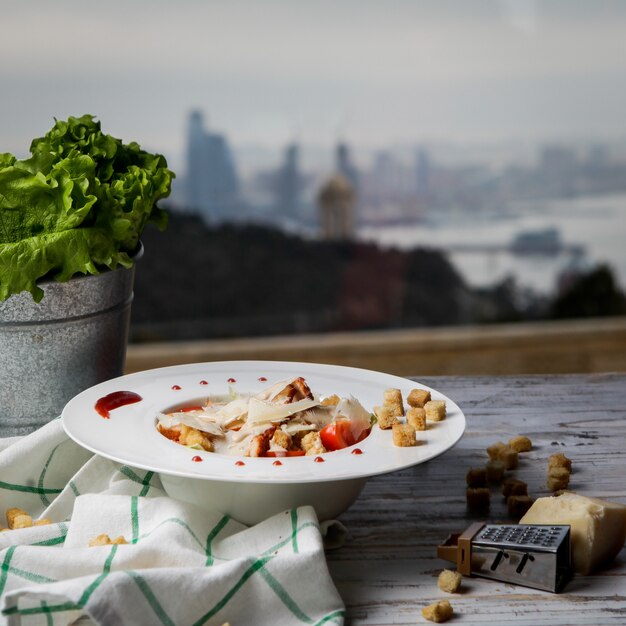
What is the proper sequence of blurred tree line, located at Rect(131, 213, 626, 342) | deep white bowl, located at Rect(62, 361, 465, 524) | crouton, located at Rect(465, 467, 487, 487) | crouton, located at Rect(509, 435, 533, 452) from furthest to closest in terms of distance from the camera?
1. blurred tree line, located at Rect(131, 213, 626, 342)
2. crouton, located at Rect(509, 435, 533, 452)
3. crouton, located at Rect(465, 467, 487, 487)
4. deep white bowl, located at Rect(62, 361, 465, 524)

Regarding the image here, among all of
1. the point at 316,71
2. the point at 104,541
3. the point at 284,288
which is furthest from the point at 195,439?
the point at 316,71

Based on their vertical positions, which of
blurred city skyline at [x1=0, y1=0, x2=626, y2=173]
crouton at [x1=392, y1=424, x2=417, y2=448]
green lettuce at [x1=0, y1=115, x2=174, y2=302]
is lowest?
crouton at [x1=392, y1=424, x2=417, y2=448]

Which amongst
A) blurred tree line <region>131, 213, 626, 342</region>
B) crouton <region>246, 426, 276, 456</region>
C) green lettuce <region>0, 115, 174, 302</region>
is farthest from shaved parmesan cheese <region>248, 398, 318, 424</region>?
blurred tree line <region>131, 213, 626, 342</region>

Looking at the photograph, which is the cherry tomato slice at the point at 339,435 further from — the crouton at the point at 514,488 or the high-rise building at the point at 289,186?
the high-rise building at the point at 289,186

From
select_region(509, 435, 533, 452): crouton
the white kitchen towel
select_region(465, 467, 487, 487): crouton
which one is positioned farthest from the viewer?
select_region(509, 435, 533, 452): crouton

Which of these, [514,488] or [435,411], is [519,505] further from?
[435,411]

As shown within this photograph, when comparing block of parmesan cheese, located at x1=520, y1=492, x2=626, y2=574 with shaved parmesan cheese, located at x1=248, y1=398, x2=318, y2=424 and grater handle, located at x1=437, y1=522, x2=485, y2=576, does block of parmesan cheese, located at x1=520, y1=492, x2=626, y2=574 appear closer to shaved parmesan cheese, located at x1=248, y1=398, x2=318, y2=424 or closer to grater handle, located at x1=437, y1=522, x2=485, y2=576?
grater handle, located at x1=437, y1=522, x2=485, y2=576

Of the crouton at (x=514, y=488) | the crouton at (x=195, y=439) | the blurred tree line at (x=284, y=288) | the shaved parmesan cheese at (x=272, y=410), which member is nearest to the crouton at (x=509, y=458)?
the crouton at (x=514, y=488)
